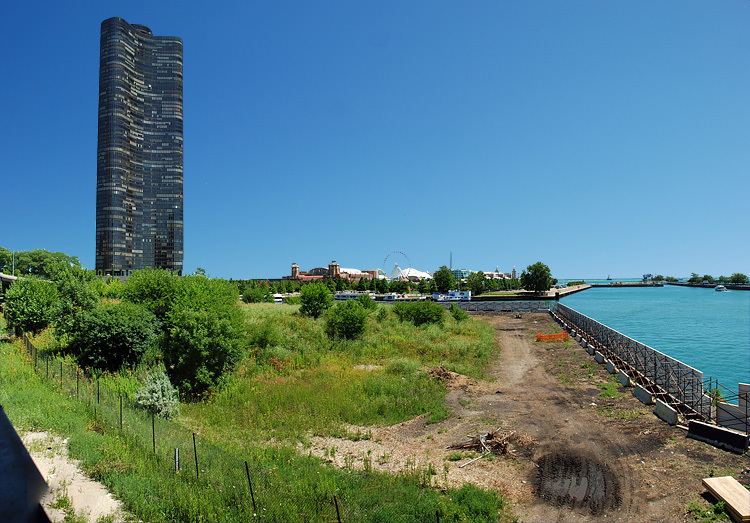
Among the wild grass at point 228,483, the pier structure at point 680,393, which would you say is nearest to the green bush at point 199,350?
the wild grass at point 228,483

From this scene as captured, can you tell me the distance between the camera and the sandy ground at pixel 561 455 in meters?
12.4

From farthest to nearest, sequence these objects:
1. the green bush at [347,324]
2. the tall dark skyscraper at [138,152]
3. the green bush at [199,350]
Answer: the tall dark skyscraper at [138,152] < the green bush at [347,324] < the green bush at [199,350]

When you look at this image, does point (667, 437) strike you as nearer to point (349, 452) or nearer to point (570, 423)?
point (570, 423)

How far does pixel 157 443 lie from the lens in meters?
14.2

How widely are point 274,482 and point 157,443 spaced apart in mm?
4663

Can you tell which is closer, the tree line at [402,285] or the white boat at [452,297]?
the white boat at [452,297]

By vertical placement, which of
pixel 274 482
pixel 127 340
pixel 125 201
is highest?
pixel 125 201

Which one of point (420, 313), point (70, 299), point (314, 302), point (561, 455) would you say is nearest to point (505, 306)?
point (420, 313)

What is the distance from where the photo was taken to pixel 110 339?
26.7m

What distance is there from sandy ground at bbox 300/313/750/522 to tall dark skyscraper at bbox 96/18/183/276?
11338 centimetres

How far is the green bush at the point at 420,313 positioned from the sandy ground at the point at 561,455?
25725mm

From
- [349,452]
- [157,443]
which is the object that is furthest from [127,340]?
[349,452]

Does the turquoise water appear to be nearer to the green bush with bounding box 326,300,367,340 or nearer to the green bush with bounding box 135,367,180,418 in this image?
the green bush with bounding box 326,300,367,340

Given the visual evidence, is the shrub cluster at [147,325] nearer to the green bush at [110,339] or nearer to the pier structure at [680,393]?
the green bush at [110,339]
